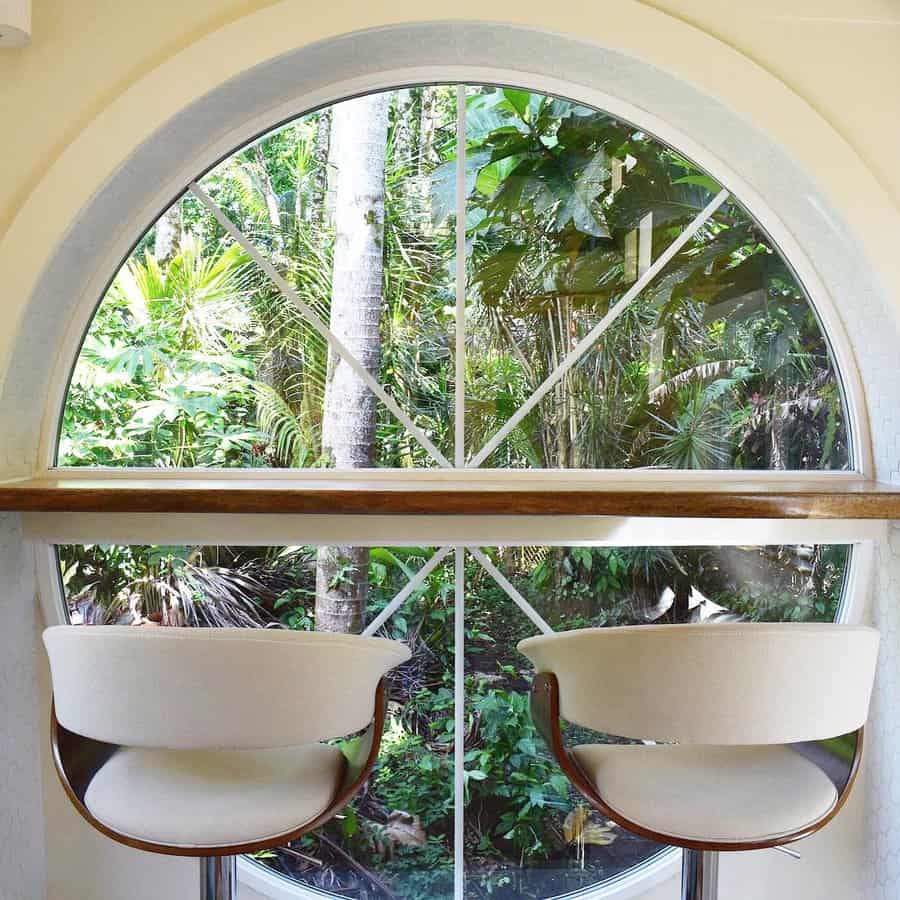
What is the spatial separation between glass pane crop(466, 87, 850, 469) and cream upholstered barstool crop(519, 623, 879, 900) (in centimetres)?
84

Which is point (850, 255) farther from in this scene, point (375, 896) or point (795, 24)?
point (375, 896)

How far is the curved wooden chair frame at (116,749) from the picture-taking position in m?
1.28

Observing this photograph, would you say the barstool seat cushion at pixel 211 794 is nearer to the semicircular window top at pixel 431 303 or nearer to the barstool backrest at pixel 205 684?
the barstool backrest at pixel 205 684

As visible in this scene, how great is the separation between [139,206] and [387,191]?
0.61 m

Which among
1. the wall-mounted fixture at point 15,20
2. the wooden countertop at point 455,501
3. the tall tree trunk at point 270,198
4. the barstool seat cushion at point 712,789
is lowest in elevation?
the barstool seat cushion at point 712,789

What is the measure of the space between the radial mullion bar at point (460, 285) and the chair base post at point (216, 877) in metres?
1.04

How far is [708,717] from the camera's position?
49.1 inches

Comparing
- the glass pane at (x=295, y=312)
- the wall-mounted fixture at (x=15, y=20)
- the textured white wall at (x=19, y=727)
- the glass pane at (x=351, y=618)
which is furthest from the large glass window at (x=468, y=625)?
the wall-mounted fixture at (x=15, y=20)

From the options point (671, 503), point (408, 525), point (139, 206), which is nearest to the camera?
point (671, 503)

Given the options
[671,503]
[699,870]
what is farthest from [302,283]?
[699,870]

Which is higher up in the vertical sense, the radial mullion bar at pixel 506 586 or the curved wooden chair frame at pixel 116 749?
the radial mullion bar at pixel 506 586

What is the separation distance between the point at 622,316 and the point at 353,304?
2.20ft

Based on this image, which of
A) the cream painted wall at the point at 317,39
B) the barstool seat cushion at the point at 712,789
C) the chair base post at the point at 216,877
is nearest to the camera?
the barstool seat cushion at the point at 712,789

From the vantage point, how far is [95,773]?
1.43 meters
